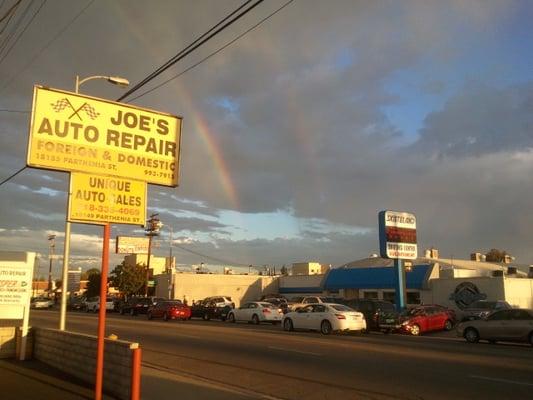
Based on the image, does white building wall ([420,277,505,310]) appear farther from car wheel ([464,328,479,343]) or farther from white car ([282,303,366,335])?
car wheel ([464,328,479,343])

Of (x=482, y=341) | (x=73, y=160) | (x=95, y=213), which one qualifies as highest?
(x=73, y=160)

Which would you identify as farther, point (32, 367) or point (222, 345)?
point (222, 345)

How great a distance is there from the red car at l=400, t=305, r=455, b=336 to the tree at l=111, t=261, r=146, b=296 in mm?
52192

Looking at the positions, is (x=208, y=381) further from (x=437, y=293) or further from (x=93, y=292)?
(x=93, y=292)

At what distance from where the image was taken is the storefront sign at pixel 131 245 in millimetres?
86562

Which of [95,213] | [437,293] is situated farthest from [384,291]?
[95,213]

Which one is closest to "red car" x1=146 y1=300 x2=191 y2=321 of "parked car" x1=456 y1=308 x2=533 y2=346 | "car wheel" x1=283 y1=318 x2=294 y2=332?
"car wheel" x1=283 y1=318 x2=294 y2=332

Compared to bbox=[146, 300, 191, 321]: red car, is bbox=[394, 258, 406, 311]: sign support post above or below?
above

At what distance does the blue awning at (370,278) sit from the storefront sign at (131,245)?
3881 centimetres

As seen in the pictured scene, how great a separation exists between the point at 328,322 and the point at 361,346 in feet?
22.6

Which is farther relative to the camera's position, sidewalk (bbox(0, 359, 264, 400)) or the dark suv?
the dark suv

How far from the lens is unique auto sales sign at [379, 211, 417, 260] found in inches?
1468

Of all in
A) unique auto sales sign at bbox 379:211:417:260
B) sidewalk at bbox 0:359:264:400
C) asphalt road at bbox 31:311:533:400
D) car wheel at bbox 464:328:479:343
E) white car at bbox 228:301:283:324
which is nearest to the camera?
sidewalk at bbox 0:359:264:400

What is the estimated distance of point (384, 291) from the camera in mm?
51938
